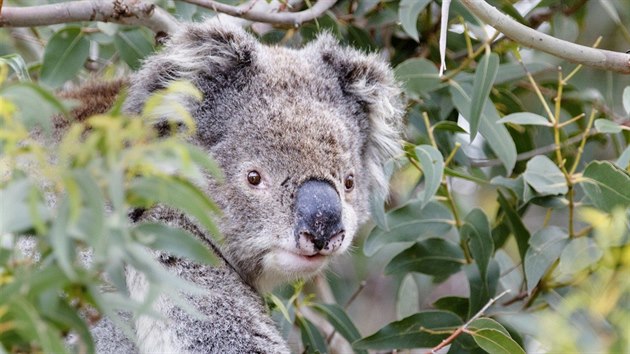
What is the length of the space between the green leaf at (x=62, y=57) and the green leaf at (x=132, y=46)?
0.13 m

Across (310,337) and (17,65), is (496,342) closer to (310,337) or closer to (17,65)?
(310,337)

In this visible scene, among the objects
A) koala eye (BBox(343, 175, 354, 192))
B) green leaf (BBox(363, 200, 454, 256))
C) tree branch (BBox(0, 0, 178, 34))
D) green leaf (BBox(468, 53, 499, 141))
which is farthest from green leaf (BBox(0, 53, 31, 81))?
green leaf (BBox(468, 53, 499, 141))

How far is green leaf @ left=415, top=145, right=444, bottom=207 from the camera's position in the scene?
108 inches

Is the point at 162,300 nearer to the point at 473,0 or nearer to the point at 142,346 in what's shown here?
the point at 142,346

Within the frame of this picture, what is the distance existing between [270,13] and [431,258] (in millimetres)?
959

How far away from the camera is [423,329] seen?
9.55 ft

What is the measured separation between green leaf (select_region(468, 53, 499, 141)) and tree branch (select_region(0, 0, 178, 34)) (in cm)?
99

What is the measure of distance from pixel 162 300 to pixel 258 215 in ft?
1.18

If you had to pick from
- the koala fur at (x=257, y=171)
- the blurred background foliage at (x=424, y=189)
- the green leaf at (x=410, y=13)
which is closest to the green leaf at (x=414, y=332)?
the blurred background foliage at (x=424, y=189)

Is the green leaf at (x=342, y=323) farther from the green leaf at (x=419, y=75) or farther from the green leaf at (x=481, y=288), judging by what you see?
the green leaf at (x=419, y=75)

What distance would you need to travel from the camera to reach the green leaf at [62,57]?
10.4 ft

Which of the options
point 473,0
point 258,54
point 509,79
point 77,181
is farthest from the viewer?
point 509,79

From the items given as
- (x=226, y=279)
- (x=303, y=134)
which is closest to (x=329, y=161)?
(x=303, y=134)

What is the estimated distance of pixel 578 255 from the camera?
9.39 ft
